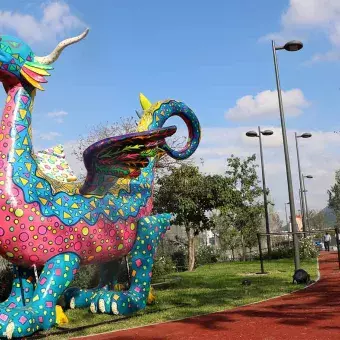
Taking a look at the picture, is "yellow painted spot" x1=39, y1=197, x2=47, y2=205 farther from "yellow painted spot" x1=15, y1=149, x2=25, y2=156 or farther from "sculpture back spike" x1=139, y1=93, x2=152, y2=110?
"sculpture back spike" x1=139, y1=93, x2=152, y2=110

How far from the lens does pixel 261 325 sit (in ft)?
19.8

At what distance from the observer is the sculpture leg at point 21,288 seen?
6.51m

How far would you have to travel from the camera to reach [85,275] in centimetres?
1083

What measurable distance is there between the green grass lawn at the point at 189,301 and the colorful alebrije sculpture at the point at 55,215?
269 millimetres

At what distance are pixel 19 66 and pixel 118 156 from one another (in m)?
1.75

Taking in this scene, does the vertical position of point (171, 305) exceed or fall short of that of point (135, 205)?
it falls short

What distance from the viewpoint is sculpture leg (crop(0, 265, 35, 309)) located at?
6.51 m

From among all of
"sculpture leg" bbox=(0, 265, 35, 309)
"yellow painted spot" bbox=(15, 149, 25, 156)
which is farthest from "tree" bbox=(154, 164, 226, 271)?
"yellow painted spot" bbox=(15, 149, 25, 156)

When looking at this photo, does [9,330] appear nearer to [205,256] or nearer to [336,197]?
[205,256]

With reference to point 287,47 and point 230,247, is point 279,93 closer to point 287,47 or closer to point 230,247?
point 287,47

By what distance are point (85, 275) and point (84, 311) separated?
310 centimetres

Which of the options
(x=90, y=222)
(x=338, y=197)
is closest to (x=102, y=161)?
(x=90, y=222)

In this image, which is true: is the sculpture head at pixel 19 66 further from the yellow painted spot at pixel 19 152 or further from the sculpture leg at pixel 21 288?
the sculpture leg at pixel 21 288

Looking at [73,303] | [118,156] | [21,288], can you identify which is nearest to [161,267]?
[73,303]
